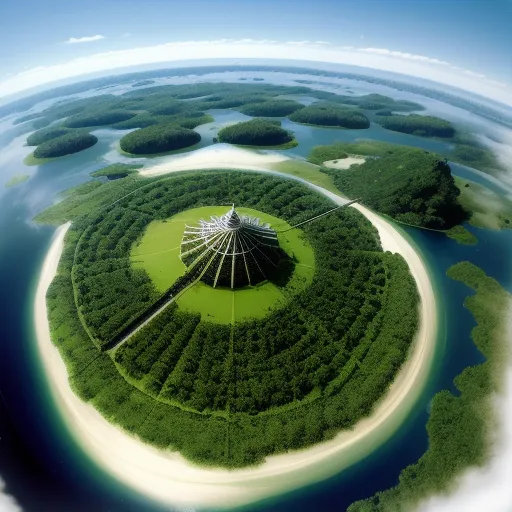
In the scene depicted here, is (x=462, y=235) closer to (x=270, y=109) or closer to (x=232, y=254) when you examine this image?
(x=232, y=254)

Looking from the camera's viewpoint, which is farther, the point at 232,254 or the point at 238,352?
the point at 232,254

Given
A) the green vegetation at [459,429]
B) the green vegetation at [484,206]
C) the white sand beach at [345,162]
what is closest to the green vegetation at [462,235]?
the green vegetation at [484,206]

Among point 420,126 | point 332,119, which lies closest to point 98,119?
→ point 332,119

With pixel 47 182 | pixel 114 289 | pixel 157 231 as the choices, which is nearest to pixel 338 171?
pixel 157 231

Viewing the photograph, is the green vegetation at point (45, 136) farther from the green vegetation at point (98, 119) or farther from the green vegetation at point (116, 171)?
the green vegetation at point (116, 171)

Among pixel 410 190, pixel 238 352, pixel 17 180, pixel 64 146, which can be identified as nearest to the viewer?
pixel 238 352

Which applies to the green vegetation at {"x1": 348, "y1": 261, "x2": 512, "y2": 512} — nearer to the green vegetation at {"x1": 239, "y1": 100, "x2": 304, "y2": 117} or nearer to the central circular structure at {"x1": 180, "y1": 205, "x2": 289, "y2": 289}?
the central circular structure at {"x1": 180, "y1": 205, "x2": 289, "y2": 289}
